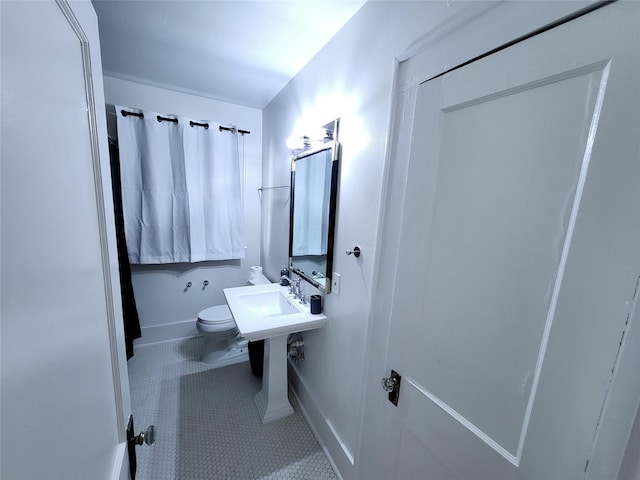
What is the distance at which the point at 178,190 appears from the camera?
235 centimetres

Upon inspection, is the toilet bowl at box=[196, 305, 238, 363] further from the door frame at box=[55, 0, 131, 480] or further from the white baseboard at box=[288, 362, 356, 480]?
the door frame at box=[55, 0, 131, 480]

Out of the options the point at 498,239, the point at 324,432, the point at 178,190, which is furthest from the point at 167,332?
the point at 498,239

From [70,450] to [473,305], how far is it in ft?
2.93

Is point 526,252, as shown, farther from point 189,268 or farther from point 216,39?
point 189,268

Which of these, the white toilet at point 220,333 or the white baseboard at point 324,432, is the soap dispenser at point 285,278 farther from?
the white baseboard at point 324,432

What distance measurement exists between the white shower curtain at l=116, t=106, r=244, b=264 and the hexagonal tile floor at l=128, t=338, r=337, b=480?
1.06m

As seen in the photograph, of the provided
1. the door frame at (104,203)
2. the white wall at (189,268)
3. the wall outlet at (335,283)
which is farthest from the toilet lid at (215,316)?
the door frame at (104,203)

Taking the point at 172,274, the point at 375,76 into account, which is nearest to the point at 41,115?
the point at 375,76

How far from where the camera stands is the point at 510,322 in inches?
24.5

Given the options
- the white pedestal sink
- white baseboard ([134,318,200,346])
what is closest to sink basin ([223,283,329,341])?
the white pedestal sink

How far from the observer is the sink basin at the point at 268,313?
1.44m

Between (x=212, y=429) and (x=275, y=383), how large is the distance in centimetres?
48

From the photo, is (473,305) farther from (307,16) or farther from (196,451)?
(196,451)

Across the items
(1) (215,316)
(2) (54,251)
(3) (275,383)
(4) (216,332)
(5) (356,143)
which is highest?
(5) (356,143)
